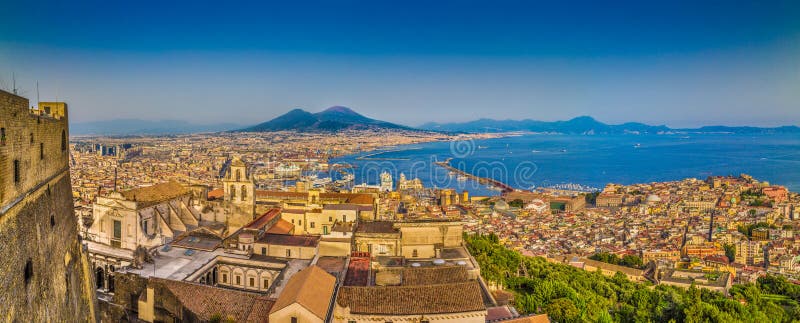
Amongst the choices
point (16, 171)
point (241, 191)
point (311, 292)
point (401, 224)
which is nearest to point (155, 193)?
point (241, 191)

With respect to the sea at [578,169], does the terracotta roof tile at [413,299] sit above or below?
above

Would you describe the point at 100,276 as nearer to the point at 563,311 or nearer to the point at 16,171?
the point at 16,171

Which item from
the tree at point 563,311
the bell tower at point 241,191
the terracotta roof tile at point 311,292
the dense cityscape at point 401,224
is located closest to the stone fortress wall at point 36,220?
the terracotta roof tile at point 311,292

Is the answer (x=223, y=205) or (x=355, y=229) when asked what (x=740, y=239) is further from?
(x=223, y=205)

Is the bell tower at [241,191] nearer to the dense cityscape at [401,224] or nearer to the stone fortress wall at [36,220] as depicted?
the dense cityscape at [401,224]

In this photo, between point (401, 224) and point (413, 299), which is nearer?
point (413, 299)

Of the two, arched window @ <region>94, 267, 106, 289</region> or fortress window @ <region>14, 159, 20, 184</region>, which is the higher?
fortress window @ <region>14, 159, 20, 184</region>

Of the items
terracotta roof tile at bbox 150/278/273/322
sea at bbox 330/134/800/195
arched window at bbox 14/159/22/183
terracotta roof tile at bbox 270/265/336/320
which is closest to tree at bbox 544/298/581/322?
terracotta roof tile at bbox 270/265/336/320

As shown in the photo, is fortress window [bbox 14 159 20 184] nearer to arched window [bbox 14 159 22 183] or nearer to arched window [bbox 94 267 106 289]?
arched window [bbox 14 159 22 183]
